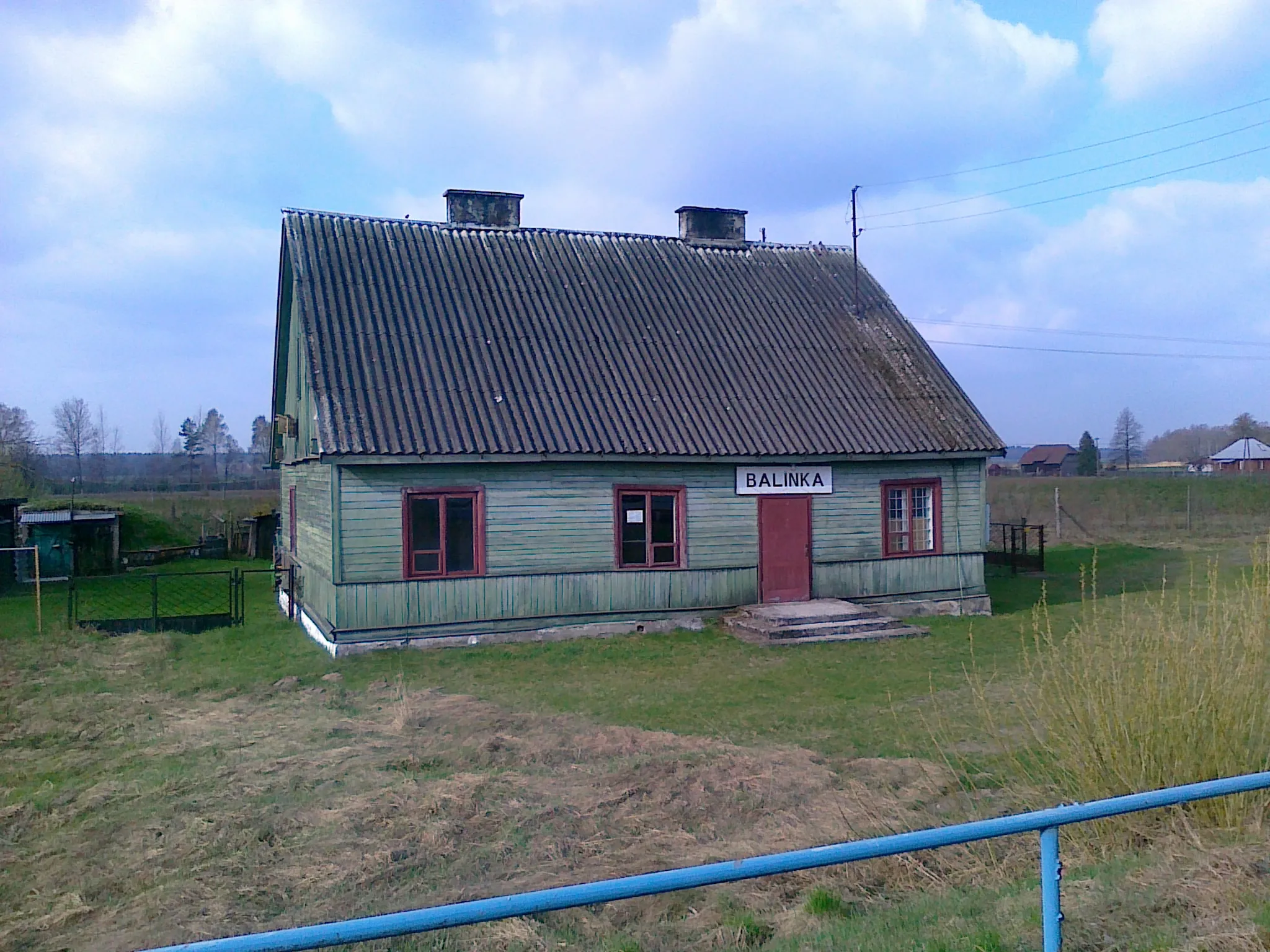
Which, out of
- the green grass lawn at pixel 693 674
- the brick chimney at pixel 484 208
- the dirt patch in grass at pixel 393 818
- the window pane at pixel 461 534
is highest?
the brick chimney at pixel 484 208

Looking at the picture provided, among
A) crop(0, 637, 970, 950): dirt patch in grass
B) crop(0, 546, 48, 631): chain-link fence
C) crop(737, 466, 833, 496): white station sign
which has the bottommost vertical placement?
crop(0, 637, 970, 950): dirt patch in grass

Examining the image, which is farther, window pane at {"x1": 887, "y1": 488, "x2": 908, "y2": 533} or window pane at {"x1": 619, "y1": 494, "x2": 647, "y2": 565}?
window pane at {"x1": 887, "y1": 488, "x2": 908, "y2": 533}

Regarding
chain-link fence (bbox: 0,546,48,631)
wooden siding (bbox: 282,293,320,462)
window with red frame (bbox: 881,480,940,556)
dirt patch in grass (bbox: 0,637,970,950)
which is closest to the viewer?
dirt patch in grass (bbox: 0,637,970,950)

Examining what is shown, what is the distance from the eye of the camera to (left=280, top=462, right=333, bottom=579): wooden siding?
1666 cm

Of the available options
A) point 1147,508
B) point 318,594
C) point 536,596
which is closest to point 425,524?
point 536,596

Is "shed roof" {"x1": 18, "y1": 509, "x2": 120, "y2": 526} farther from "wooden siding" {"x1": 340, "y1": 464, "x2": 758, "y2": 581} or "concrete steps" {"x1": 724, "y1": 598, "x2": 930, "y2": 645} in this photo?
"concrete steps" {"x1": 724, "y1": 598, "x2": 930, "y2": 645}

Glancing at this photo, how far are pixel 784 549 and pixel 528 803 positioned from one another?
1096 cm

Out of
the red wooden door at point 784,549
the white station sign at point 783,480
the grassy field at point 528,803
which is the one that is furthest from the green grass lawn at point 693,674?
the white station sign at point 783,480

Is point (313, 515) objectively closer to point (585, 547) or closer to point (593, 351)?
point (585, 547)

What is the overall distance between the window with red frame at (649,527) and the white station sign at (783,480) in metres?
1.28

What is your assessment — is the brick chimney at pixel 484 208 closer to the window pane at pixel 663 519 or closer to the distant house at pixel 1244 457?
the window pane at pixel 663 519

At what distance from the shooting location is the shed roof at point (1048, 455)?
84.2 meters

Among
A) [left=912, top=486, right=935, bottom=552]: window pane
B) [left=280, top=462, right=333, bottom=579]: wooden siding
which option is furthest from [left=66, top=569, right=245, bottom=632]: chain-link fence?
[left=912, top=486, right=935, bottom=552]: window pane

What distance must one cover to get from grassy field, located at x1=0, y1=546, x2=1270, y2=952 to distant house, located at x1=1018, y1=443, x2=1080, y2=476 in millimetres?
72566
